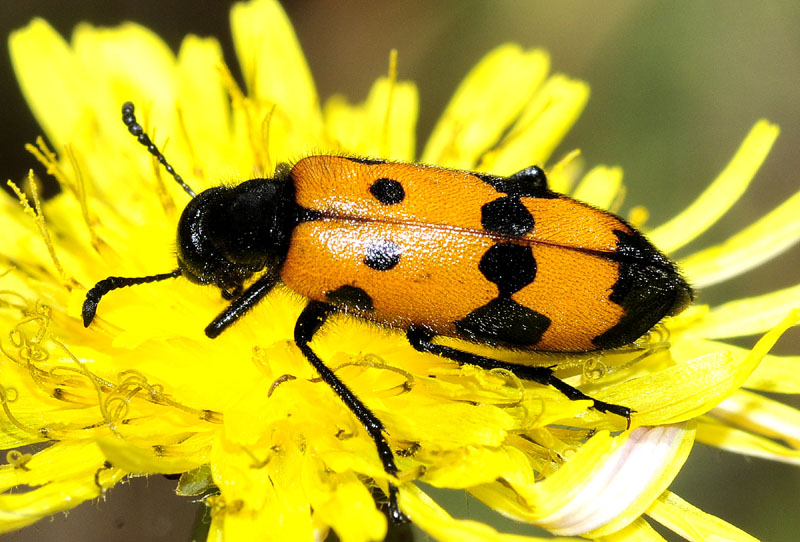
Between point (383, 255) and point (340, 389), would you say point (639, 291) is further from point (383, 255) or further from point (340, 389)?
point (340, 389)

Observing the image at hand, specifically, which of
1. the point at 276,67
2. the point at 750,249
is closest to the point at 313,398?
the point at 750,249

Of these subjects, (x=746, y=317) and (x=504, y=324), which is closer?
(x=504, y=324)

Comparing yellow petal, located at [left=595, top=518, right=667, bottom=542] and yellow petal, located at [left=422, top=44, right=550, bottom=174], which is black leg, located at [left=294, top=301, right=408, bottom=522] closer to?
yellow petal, located at [left=595, top=518, right=667, bottom=542]

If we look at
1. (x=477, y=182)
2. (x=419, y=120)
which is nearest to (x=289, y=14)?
(x=419, y=120)

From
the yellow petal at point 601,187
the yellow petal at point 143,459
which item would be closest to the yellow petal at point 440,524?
the yellow petal at point 143,459

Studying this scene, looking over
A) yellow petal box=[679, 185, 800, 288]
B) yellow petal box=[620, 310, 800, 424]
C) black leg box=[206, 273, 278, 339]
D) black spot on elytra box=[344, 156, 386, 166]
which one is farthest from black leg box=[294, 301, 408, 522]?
yellow petal box=[679, 185, 800, 288]
